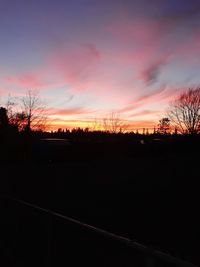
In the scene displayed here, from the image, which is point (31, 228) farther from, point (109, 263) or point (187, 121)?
point (187, 121)

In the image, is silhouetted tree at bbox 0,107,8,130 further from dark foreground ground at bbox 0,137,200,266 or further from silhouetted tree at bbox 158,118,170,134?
silhouetted tree at bbox 158,118,170,134

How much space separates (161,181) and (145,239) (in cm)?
1263

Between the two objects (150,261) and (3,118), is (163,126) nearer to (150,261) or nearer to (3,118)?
(3,118)

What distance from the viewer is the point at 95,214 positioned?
14758mm

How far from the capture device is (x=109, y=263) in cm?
514

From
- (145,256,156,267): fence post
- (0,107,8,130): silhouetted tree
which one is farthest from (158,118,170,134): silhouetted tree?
(145,256,156,267): fence post

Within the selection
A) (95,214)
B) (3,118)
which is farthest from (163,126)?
Answer: (95,214)

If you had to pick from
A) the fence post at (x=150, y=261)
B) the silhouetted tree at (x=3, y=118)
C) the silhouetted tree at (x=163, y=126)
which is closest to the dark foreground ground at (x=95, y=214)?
the fence post at (x=150, y=261)

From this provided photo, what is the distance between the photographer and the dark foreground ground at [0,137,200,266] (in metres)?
5.89

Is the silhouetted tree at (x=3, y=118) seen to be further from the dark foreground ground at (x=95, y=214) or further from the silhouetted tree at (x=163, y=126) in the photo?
the silhouetted tree at (x=163, y=126)

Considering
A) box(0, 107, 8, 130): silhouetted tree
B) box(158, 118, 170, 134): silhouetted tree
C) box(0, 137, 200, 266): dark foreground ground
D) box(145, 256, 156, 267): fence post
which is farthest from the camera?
box(158, 118, 170, 134): silhouetted tree

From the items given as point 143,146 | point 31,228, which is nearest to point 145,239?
point 31,228

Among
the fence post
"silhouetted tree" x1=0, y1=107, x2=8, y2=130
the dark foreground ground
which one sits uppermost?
"silhouetted tree" x1=0, y1=107, x2=8, y2=130

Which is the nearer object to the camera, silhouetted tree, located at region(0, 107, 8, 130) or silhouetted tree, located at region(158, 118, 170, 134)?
silhouetted tree, located at region(0, 107, 8, 130)
